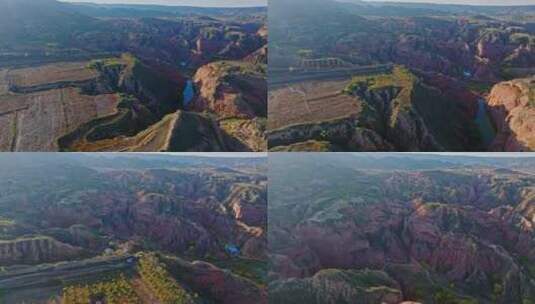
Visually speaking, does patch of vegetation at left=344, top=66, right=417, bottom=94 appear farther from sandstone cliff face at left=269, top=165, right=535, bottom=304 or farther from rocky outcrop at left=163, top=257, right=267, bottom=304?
rocky outcrop at left=163, top=257, right=267, bottom=304

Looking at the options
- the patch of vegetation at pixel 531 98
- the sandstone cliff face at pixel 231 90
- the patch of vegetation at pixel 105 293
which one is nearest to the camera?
the patch of vegetation at pixel 105 293

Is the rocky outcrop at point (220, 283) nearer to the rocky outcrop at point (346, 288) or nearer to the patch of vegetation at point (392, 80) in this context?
the rocky outcrop at point (346, 288)

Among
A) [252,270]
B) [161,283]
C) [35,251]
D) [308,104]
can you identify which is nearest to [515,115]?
[308,104]

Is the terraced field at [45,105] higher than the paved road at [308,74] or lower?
lower

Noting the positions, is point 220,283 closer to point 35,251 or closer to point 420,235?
point 35,251

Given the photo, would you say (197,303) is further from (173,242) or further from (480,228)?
(480,228)

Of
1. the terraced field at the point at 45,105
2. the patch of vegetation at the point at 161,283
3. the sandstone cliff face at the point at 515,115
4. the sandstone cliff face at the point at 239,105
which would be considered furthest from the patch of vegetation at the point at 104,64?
the sandstone cliff face at the point at 515,115

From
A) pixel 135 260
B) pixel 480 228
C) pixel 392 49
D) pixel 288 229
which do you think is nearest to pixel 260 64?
pixel 392 49
